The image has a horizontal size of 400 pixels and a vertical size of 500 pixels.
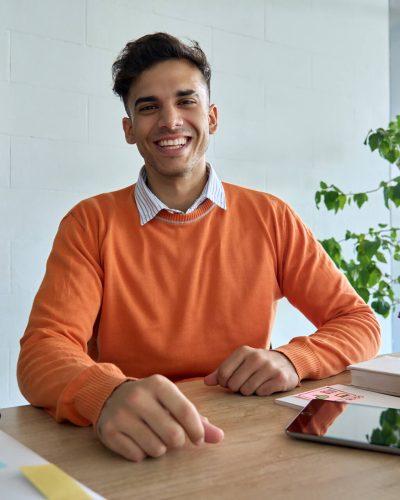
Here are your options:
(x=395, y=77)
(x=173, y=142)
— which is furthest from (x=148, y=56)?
(x=395, y=77)

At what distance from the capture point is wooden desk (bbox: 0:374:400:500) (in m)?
0.61

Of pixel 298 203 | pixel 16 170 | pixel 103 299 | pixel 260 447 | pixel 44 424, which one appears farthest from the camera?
pixel 298 203

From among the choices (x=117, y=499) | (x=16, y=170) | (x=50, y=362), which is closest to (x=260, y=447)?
(x=117, y=499)

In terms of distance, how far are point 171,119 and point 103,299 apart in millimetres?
468

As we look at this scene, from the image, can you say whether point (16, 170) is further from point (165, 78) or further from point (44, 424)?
point (44, 424)

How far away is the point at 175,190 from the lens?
156 cm

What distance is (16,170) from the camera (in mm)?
2090

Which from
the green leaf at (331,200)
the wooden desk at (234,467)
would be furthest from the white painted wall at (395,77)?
the wooden desk at (234,467)

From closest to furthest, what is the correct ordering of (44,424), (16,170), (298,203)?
(44,424) → (16,170) → (298,203)

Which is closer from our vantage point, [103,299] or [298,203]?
[103,299]

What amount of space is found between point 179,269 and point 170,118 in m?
0.37

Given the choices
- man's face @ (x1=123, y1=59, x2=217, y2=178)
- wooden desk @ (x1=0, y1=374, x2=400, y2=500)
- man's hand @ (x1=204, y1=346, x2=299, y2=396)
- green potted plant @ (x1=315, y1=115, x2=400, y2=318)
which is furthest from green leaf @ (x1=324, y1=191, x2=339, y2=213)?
wooden desk @ (x1=0, y1=374, x2=400, y2=500)

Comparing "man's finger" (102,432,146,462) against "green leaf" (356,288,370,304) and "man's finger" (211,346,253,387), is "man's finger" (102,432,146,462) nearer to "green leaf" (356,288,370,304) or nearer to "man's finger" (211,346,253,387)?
"man's finger" (211,346,253,387)

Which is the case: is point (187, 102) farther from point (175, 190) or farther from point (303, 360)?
Result: point (303, 360)
